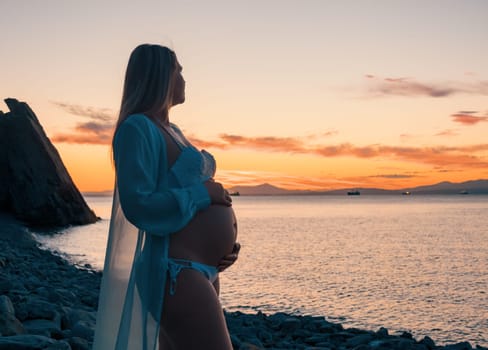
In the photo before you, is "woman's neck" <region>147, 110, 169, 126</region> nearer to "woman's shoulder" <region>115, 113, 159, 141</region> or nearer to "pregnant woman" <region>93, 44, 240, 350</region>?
"pregnant woman" <region>93, 44, 240, 350</region>

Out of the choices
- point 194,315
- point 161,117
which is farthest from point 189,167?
point 194,315

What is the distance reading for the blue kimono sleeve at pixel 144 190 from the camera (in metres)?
2.41

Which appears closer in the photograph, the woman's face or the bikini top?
the bikini top

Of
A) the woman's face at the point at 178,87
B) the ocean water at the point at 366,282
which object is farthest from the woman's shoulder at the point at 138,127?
the ocean water at the point at 366,282

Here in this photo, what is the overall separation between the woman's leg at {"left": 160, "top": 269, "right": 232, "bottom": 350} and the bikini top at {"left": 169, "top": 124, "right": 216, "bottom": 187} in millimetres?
430

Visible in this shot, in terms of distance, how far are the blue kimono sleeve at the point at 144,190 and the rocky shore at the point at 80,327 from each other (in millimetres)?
2825

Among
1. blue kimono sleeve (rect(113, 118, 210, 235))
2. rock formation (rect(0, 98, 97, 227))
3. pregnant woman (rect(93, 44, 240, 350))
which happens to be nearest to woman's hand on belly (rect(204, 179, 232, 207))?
pregnant woman (rect(93, 44, 240, 350))

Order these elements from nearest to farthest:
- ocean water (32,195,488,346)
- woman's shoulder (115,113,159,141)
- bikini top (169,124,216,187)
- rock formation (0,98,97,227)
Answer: woman's shoulder (115,113,159,141) → bikini top (169,124,216,187) → ocean water (32,195,488,346) → rock formation (0,98,97,227)

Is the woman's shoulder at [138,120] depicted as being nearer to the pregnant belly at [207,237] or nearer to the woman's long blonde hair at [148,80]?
the woman's long blonde hair at [148,80]

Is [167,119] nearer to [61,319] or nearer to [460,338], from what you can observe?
[61,319]

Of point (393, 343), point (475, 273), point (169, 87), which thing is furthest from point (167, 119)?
point (475, 273)

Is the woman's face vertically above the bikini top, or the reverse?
the woman's face

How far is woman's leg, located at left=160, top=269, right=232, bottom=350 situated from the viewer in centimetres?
234

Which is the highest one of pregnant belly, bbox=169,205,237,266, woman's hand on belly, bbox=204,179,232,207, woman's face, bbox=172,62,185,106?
woman's face, bbox=172,62,185,106
